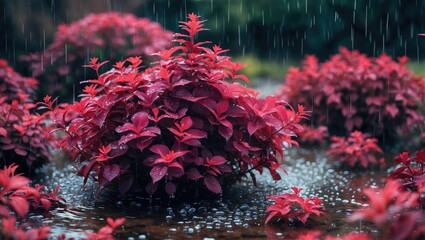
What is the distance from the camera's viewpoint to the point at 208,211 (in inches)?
142

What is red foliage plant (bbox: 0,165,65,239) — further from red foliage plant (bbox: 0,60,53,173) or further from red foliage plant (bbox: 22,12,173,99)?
red foliage plant (bbox: 22,12,173,99)

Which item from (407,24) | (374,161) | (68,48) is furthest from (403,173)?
(407,24)

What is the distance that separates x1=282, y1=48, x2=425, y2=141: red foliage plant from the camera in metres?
5.90

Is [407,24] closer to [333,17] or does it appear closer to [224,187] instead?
[333,17]

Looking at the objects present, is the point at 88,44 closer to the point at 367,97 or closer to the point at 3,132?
the point at 3,132

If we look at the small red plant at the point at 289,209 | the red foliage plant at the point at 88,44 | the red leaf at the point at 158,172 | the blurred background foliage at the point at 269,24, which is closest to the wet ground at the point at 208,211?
the small red plant at the point at 289,209

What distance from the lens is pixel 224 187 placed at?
4.16 meters

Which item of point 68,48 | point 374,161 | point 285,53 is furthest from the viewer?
point 285,53

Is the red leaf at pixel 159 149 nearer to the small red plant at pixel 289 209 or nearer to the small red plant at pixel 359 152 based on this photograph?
the small red plant at pixel 289 209

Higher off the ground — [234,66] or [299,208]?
[234,66]

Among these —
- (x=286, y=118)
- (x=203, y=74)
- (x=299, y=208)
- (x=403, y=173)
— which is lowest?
(x=299, y=208)

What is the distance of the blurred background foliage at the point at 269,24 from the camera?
9.62 metres

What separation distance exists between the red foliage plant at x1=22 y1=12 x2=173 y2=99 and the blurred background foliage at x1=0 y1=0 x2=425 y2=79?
1753mm

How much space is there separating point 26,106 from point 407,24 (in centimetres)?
822
